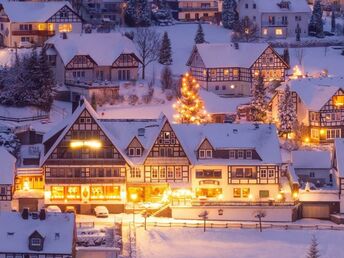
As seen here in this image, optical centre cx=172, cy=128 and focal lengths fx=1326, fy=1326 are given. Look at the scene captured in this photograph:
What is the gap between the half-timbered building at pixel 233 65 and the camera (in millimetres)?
98625

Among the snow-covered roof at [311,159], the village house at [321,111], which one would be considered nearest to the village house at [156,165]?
the snow-covered roof at [311,159]

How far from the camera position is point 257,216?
73.8m

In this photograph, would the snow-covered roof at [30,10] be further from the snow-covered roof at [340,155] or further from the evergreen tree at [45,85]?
the snow-covered roof at [340,155]

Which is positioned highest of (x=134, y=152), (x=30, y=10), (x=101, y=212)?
(x=30, y=10)

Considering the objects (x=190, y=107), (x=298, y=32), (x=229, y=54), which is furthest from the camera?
(x=298, y=32)

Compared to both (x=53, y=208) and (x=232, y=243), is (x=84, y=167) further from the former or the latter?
(x=232, y=243)

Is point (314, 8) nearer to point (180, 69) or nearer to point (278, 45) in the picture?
point (278, 45)

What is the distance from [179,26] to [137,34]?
30.0 ft

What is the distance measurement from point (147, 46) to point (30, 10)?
1048cm

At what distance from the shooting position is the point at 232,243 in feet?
231

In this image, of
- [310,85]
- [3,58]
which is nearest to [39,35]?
[3,58]

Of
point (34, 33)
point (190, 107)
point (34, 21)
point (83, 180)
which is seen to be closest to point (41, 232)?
point (83, 180)

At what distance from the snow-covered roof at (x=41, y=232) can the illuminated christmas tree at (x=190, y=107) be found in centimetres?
2138

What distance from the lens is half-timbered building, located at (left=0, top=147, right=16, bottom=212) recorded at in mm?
73938
